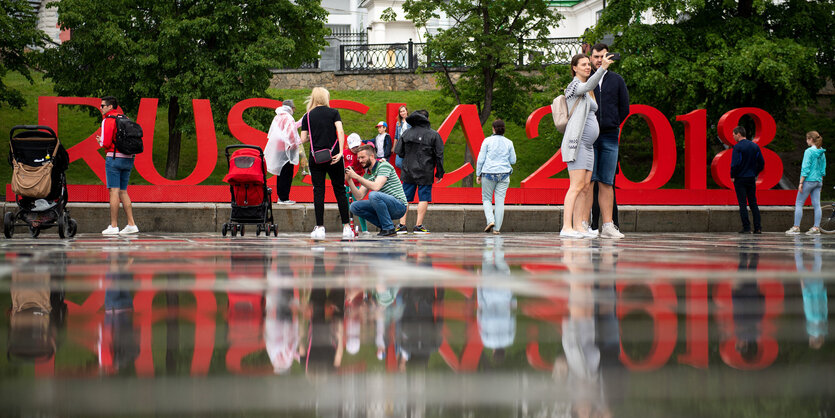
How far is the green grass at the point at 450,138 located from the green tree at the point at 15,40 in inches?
103

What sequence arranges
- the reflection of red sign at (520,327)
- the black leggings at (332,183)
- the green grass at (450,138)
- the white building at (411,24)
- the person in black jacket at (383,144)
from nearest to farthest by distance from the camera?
the reflection of red sign at (520,327), the black leggings at (332,183), the person in black jacket at (383,144), the green grass at (450,138), the white building at (411,24)

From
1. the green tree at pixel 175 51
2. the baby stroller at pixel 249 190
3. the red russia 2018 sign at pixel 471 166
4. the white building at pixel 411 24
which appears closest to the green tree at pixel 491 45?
the green tree at pixel 175 51

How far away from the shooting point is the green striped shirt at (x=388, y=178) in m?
10.6

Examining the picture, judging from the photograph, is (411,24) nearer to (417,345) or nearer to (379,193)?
(379,193)

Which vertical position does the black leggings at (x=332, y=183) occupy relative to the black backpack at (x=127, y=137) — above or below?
below

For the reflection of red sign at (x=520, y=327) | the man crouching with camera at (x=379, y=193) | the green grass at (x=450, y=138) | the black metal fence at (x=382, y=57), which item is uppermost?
the black metal fence at (x=382, y=57)

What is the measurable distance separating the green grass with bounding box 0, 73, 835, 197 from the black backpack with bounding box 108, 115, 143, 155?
15.2 meters

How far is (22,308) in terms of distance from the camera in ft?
9.20

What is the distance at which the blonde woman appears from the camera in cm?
1021

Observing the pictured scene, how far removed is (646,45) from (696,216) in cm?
1083

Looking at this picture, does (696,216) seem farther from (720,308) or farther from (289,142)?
(720,308)

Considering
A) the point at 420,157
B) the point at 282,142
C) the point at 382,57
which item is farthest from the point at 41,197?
the point at 382,57

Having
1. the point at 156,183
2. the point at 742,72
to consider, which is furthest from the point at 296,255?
the point at 742,72

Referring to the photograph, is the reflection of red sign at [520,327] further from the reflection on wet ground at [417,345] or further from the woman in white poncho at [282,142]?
the woman in white poncho at [282,142]
